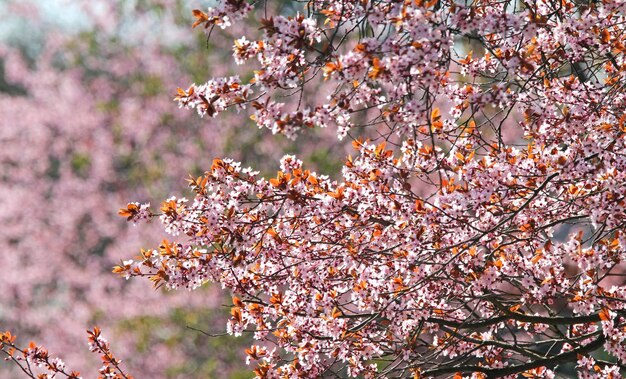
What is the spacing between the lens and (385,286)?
4.38 metres

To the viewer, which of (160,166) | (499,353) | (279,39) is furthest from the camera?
(160,166)

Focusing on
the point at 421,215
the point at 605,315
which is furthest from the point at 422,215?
the point at 605,315

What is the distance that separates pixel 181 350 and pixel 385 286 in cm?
702

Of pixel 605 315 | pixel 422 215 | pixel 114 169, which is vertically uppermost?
pixel 114 169

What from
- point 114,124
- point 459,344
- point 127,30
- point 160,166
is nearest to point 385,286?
point 459,344

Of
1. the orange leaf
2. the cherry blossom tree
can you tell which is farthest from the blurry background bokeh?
the orange leaf

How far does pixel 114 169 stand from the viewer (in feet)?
40.3

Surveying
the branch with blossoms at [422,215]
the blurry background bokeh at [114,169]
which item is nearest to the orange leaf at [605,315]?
the branch with blossoms at [422,215]

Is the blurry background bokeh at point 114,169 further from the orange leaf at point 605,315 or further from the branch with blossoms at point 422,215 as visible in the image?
the orange leaf at point 605,315

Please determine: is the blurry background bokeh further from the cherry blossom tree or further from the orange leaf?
the orange leaf

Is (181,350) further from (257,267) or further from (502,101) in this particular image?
(502,101)

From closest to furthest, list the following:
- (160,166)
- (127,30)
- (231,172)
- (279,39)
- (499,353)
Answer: (279,39), (231,172), (499,353), (160,166), (127,30)

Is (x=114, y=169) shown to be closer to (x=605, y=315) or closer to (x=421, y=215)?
(x=421, y=215)

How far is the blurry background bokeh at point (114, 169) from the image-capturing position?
10.9 meters
